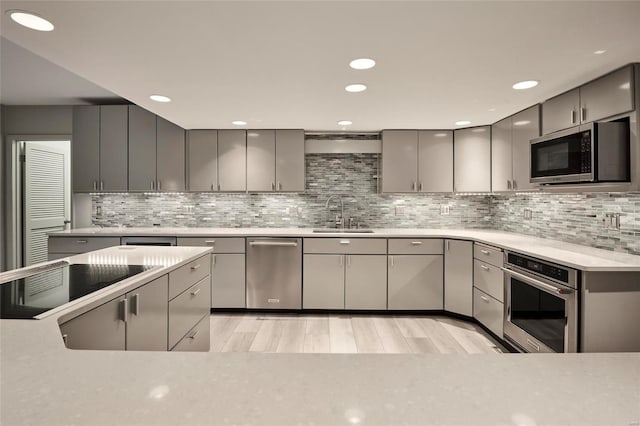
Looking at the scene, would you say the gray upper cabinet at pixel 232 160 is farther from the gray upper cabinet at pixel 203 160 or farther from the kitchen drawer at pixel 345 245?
the kitchen drawer at pixel 345 245

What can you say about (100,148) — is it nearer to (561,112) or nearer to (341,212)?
(341,212)

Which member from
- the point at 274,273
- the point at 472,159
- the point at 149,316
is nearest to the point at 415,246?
the point at 472,159

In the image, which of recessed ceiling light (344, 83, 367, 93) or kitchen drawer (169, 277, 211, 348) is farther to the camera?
recessed ceiling light (344, 83, 367, 93)

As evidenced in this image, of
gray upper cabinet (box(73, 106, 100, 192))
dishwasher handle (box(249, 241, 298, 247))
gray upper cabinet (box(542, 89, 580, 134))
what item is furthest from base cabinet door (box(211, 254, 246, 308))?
gray upper cabinet (box(542, 89, 580, 134))

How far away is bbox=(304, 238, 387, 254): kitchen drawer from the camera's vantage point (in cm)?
402

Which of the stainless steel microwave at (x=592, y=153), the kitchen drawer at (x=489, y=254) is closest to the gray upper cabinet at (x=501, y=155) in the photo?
the kitchen drawer at (x=489, y=254)

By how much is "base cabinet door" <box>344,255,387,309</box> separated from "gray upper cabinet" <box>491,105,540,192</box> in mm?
1487

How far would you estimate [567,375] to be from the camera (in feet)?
2.38

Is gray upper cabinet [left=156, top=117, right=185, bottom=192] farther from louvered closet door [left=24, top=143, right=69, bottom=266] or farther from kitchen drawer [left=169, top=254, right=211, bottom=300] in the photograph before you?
kitchen drawer [left=169, top=254, right=211, bottom=300]

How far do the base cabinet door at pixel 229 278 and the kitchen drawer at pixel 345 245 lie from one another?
2.55 feet

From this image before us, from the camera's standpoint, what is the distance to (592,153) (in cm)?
234

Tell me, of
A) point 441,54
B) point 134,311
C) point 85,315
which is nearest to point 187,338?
point 134,311

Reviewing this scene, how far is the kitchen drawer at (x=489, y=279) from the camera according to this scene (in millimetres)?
3154

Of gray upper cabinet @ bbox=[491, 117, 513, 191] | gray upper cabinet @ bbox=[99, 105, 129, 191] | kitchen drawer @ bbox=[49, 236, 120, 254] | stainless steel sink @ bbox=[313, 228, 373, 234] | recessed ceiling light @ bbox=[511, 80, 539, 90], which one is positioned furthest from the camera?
gray upper cabinet @ bbox=[99, 105, 129, 191]
